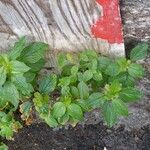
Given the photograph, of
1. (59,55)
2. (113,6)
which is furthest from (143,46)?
(59,55)

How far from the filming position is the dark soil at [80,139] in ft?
7.18

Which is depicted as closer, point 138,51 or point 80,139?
point 138,51

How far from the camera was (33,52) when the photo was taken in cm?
187

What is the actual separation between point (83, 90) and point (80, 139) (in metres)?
0.42

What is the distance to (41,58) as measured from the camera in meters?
1.96

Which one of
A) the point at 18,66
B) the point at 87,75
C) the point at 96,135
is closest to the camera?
the point at 18,66

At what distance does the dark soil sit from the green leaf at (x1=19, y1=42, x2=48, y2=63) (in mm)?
526

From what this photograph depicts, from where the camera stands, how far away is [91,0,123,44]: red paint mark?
1.72m

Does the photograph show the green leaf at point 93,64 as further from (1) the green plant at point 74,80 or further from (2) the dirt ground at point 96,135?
(2) the dirt ground at point 96,135

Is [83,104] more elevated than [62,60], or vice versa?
[62,60]

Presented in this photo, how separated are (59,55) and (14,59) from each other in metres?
0.27

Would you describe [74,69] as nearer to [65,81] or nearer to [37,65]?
[65,81]

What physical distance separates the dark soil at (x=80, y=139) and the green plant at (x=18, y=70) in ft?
0.75

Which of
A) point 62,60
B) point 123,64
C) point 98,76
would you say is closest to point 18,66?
point 62,60
